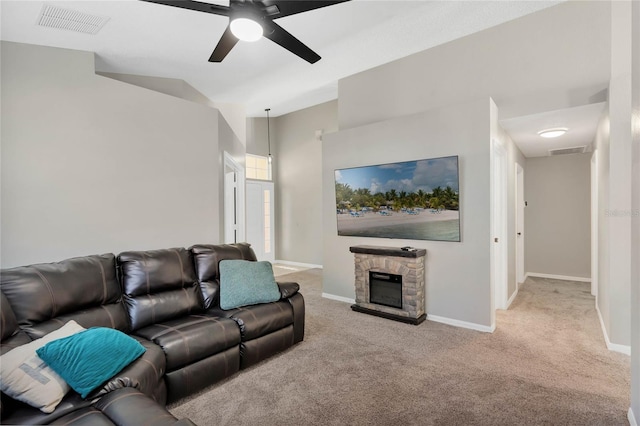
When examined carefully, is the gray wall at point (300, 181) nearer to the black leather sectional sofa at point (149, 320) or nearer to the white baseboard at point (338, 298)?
the white baseboard at point (338, 298)

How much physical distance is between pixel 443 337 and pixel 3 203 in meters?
4.41

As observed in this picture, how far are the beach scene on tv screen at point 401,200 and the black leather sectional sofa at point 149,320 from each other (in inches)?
68.4

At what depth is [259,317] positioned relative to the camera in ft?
9.14

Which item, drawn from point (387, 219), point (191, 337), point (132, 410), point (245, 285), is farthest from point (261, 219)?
point (132, 410)

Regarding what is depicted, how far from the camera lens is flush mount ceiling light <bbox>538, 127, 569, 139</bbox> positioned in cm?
429

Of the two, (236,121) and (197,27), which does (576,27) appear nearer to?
(197,27)

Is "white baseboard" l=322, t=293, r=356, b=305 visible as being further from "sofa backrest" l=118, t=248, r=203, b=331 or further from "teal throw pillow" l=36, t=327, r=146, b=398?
"teal throw pillow" l=36, t=327, r=146, b=398

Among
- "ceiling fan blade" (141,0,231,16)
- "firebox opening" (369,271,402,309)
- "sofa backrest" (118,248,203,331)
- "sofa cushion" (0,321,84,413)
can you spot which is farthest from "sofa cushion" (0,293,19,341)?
"firebox opening" (369,271,402,309)

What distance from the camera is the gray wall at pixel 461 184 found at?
3639mm

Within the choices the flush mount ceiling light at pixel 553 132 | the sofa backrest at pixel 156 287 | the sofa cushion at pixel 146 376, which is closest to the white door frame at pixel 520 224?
the flush mount ceiling light at pixel 553 132

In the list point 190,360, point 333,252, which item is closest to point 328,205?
point 333,252

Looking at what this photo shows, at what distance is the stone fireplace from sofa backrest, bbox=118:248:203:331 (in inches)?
87.7

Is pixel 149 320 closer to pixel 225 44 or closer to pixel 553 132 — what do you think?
pixel 225 44

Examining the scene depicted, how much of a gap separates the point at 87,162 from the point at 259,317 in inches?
95.7
